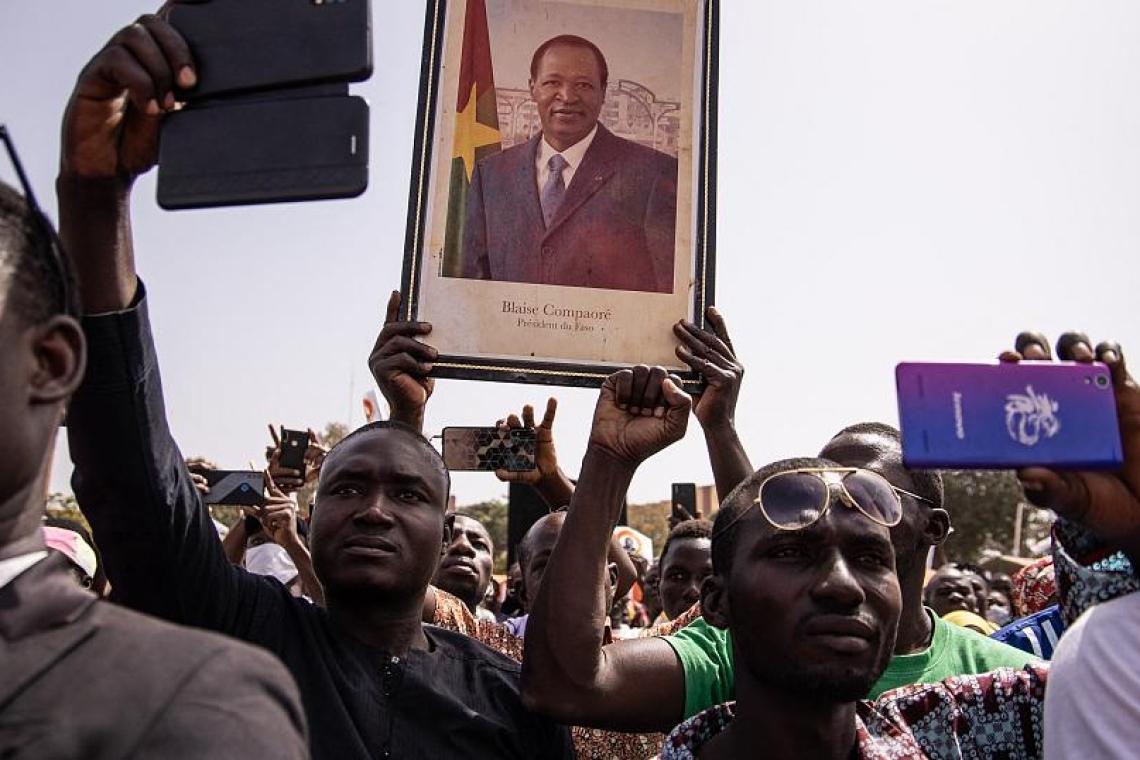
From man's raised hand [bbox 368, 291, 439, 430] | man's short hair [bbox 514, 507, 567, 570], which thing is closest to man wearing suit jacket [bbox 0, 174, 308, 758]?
man's raised hand [bbox 368, 291, 439, 430]

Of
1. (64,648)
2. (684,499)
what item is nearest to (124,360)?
(64,648)

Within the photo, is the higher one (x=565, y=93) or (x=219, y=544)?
(x=565, y=93)

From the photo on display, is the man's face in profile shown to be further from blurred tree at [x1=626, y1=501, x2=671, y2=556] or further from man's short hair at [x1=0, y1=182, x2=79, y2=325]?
blurred tree at [x1=626, y1=501, x2=671, y2=556]

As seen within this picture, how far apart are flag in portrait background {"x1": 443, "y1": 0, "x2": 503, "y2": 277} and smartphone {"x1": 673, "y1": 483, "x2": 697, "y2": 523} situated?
522cm

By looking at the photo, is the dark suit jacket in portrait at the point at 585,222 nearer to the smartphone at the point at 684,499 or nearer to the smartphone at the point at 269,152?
the smartphone at the point at 269,152

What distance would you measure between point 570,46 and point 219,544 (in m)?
1.90

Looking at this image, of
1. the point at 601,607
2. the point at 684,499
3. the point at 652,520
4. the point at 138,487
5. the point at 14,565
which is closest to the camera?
the point at 14,565

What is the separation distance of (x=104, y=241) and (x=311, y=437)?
3334mm

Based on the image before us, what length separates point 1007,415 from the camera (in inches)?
61.1

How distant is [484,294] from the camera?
3172mm

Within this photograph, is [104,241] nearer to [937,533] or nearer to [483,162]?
[483,162]

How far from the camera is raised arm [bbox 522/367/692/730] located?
240 centimetres

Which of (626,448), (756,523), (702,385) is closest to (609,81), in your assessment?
(702,385)

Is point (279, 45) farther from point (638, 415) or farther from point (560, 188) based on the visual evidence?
point (560, 188)
